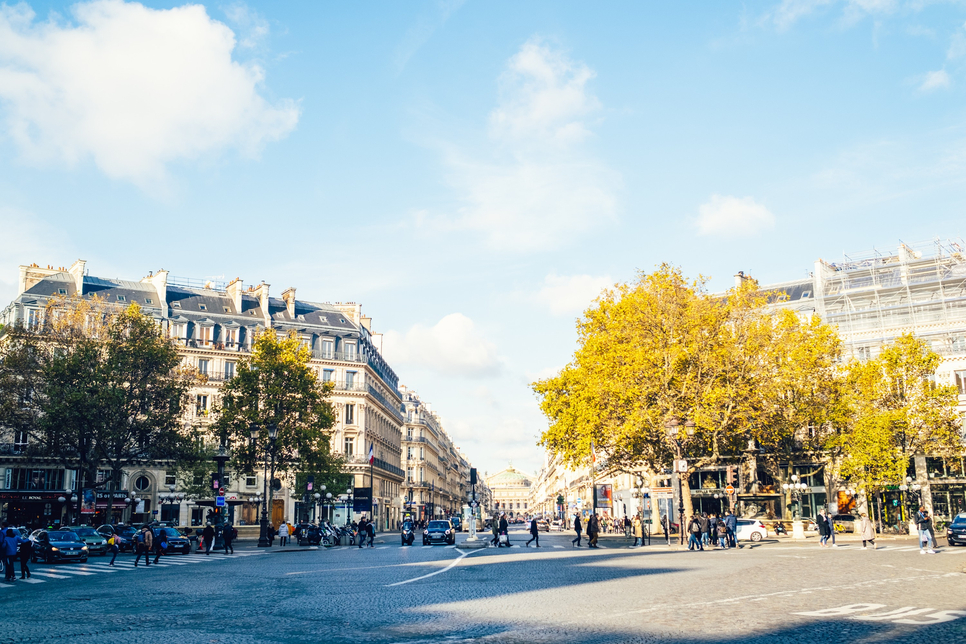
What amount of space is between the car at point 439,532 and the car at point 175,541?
1459 cm

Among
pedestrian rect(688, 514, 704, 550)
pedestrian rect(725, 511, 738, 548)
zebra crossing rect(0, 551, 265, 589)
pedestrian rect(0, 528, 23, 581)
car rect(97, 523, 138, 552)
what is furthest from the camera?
car rect(97, 523, 138, 552)

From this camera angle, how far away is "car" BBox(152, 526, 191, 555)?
3819cm

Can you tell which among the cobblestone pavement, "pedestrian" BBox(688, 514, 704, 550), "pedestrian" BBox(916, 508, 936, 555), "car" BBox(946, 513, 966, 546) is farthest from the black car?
"car" BBox(946, 513, 966, 546)

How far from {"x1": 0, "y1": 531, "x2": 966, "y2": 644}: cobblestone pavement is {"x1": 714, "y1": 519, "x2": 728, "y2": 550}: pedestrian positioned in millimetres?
14131

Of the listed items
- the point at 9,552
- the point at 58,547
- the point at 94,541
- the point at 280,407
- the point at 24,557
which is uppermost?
the point at 280,407

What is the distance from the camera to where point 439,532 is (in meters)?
49.2

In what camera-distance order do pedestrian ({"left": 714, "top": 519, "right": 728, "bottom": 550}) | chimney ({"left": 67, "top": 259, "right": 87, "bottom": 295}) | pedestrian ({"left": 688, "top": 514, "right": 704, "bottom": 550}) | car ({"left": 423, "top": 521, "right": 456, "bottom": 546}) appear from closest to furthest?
pedestrian ({"left": 688, "top": 514, "right": 704, "bottom": 550}) < pedestrian ({"left": 714, "top": 519, "right": 728, "bottom": 550}) < car ({"left": 423, "top": 521, "right": 456, "bottom": 546}) < chimney ({"left": 67, "top": 259, "right": 87, "bottom": 295})

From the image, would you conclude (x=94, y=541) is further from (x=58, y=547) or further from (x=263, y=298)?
(x=263, y=298)

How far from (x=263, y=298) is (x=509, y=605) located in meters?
66.2

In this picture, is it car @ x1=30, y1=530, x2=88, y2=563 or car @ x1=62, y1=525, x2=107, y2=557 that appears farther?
car @ x1=62, y1=525, x2=107, y2=557

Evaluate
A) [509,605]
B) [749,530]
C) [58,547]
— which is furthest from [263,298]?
[509,605]

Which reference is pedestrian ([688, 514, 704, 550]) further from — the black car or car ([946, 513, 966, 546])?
the black car

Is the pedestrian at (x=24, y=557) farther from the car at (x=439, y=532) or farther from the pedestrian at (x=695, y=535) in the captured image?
the car at (x=439, y=532)

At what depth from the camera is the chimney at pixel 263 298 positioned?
74.9m
